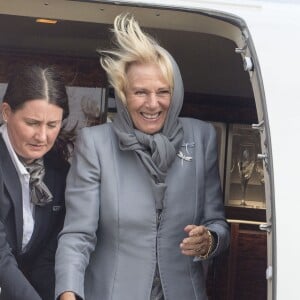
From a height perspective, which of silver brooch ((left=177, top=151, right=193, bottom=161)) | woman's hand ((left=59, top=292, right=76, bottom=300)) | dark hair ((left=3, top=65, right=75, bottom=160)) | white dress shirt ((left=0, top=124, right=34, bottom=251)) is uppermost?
dark hair ((left=3, top=65, right=75, bottom=160))

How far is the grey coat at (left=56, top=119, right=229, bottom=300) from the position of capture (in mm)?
2594

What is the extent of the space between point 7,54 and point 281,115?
181 centimetres

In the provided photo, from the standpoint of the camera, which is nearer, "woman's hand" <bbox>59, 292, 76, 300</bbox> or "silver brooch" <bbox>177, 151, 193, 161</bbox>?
"woman's hand" <bbox>59, 292, 76, 300</bbox>

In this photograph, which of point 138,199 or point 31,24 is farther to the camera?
point 31,24

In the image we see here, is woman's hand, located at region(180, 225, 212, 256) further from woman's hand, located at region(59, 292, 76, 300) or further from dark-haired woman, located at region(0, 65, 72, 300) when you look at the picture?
dark-haired woman, located at region(0, 65, 72, 300)

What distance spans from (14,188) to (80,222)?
0.30m

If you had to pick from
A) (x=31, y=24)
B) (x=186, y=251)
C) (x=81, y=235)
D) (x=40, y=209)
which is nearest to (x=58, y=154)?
(x=40, y=209)

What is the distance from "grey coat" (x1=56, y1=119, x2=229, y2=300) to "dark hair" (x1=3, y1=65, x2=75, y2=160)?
260 mm

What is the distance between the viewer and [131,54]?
2658 millimetres

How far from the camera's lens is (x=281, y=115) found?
2350 millimetres

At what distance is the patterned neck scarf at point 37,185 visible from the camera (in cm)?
277

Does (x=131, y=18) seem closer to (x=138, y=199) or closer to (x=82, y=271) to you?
(x=138, y=199)

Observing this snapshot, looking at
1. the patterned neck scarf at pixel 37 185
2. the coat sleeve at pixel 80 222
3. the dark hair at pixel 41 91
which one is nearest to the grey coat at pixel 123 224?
the coat sleeve at pixel 80 222

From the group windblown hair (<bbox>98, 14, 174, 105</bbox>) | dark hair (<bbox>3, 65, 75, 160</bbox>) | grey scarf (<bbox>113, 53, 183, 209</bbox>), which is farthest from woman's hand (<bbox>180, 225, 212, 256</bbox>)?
dark hair (<bbox>3, 65, 75, 160</bbox>)
